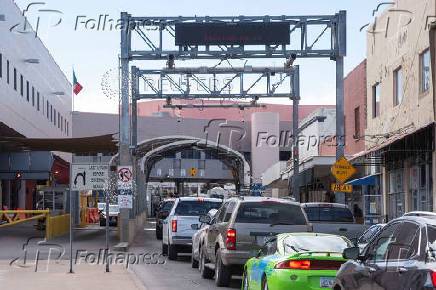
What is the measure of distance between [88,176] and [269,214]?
5.22 m

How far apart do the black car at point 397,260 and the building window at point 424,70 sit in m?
16.9

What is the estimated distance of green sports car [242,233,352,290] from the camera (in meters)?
11.5

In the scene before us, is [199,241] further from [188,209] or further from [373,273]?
[373,273]

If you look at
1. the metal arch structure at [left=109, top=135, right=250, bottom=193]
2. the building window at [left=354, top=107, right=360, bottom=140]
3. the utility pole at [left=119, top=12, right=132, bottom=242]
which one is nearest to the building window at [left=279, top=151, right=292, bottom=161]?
the metal arch structure at [left=109, top=135, right=250, bottom=193]

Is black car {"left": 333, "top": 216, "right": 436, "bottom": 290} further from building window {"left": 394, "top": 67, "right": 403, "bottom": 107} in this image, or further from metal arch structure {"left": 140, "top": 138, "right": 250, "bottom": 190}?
metal arch structure {"left": 140, "top": 138, "right": 250, "bottom": 190}

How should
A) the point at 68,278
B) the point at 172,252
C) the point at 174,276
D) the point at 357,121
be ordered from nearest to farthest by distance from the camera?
the point at 68,278, the point at 174,276, the point at 172,252, the point at 357,121

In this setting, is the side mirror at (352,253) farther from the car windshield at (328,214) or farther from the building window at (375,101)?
the building window at (375,101)

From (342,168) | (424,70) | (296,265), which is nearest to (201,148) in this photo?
(342,168)

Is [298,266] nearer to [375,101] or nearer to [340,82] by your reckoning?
[340,82]

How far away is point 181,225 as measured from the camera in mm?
23719

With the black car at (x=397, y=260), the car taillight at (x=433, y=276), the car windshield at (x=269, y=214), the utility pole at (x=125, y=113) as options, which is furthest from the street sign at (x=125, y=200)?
the car taillight at (x=433, y=276)

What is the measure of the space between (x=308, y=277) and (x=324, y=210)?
40.9 feet

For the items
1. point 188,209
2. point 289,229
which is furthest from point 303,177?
point 289,229

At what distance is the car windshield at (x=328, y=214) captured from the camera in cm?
2369
